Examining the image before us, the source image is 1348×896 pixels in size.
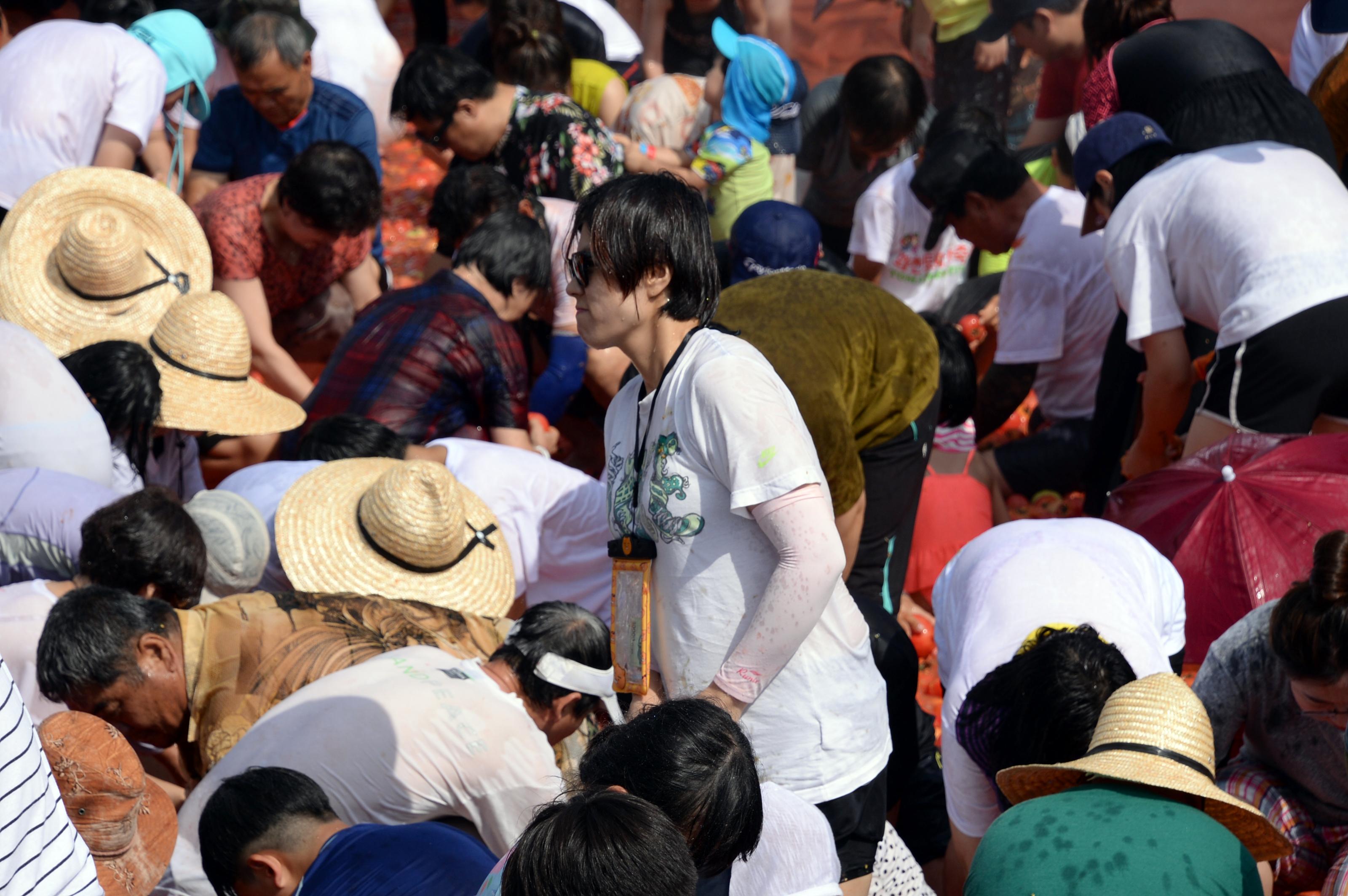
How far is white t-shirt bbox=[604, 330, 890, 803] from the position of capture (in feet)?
5.73

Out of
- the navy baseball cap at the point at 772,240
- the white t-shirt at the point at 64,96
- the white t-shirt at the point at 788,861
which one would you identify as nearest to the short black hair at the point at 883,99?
the navy baseball cap at the point at 772,240

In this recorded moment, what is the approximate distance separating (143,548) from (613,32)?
503 cm

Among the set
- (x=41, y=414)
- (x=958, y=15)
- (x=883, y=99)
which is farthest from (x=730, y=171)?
(x=41, y=414)

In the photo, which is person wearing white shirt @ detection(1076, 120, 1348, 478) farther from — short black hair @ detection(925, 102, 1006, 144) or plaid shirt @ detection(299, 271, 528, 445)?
plaid shirt @ detection(299, 271, 528, 445)

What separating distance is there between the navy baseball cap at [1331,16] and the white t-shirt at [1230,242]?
504 millimetres

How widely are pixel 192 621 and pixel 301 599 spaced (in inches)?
9.9

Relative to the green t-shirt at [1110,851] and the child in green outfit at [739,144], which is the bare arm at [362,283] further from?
the green t-shirt at [1110,851]

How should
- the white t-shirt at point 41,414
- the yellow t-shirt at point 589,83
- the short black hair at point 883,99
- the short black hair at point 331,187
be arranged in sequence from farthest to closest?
1. the yellow t-shirt at point 589,83
2. the short black hair at point 883,99
3. the short black hair at point 331,187
4. the white t-shirt at point 41,414

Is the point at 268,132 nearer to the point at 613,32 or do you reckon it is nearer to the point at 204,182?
the point at 204,182

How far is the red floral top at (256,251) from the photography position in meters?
4.37

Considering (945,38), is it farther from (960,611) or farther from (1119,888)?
(1119,888)

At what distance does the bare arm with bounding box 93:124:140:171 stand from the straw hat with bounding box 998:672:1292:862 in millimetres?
3973

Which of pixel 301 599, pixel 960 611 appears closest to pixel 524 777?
pixel 301 599

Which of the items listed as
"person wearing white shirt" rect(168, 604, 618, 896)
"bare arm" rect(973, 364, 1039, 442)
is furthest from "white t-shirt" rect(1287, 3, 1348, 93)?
"person wearing white shirt" rect(168, 604, 618, 896)
